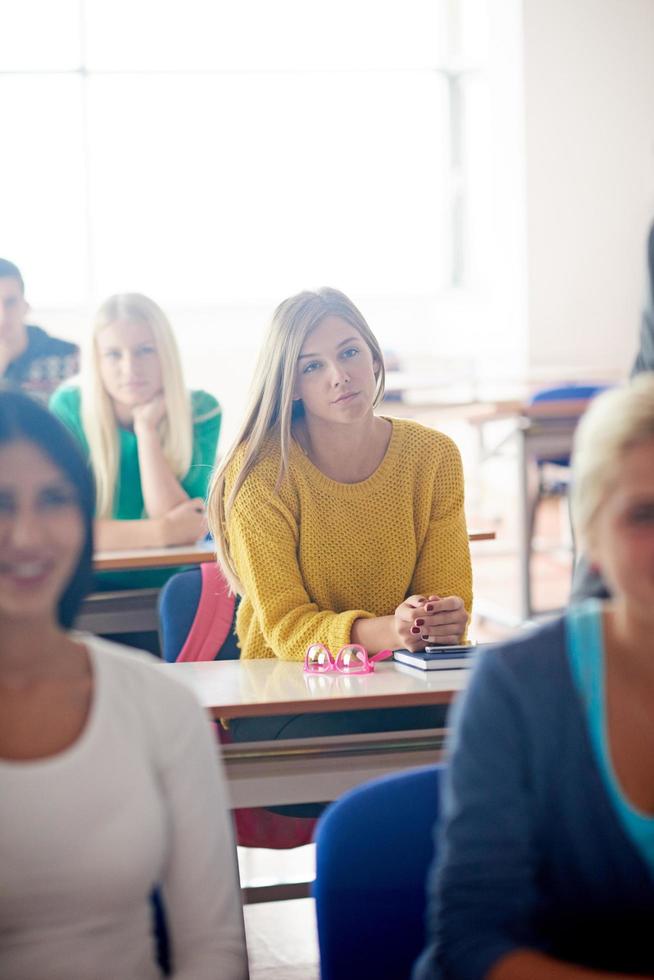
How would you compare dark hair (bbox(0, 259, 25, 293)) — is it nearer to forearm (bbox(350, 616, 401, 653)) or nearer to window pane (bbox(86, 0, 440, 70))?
forearm (bbox(350, 616, 401, 653))

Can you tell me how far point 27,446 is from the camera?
105cm

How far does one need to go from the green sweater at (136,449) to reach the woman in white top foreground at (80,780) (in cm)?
238

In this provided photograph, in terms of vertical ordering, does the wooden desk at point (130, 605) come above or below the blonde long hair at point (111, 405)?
below

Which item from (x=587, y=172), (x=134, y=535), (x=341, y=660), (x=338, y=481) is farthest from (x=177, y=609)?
(x=587, y=172)

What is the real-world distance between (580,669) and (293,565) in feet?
4.12

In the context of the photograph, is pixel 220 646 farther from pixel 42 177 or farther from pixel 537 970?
pixel 42 177

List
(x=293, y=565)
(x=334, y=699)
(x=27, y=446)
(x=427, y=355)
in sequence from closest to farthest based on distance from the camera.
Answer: (x=27, y=446) < (x=334, y=699) < (x=293, y=565) < (x=427, y=355)

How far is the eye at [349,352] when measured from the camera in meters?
2.35

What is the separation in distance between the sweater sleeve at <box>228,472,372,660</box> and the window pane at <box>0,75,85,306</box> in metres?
6.32

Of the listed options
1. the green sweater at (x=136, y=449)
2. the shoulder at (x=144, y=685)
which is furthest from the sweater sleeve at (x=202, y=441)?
the shoulder at (x=144, y=685)

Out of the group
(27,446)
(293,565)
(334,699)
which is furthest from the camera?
(293,565)

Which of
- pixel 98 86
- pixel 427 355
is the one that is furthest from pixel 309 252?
pixel 98 86

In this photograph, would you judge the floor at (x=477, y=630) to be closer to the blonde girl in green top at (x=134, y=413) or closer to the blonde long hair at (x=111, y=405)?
the blonde girl in green top at (x=134, y=413)

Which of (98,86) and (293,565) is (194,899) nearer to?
(293,565)
